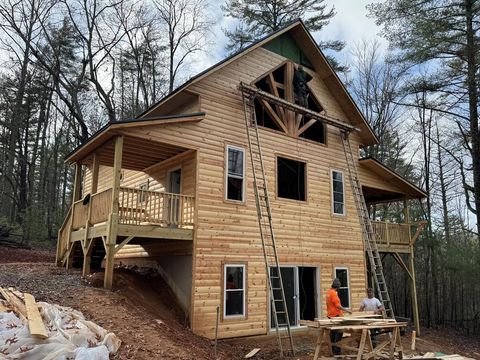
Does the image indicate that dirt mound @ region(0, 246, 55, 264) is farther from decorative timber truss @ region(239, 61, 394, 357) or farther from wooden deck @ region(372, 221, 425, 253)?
wooden deck @ region(372, 221, 425, 253)

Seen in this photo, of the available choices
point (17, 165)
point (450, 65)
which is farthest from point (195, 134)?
point (17, 165)

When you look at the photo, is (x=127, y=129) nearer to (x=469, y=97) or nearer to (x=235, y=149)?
(x=235, y=149)

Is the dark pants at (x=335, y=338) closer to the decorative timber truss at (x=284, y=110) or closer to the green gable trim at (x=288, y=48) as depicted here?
the decorative timber truss at (x=284, y=110)

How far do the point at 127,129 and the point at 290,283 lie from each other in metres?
7.07

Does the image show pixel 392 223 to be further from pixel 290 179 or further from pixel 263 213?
pixel 263 213

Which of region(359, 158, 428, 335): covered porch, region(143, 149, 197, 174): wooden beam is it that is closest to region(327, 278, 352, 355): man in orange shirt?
region(143, 149, 197, 174): wooden beam

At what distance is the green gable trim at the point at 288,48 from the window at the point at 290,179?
417 cm

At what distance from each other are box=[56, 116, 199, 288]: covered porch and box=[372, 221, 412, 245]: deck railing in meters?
8.43

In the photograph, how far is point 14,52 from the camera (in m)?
26.0

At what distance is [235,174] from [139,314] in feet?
17.7

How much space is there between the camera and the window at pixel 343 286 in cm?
1465

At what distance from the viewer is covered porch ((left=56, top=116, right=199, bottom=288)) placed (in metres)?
10.2

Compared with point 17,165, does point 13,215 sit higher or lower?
lower

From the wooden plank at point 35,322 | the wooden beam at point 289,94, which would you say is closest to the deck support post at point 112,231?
the wooden plank at point 35,322
